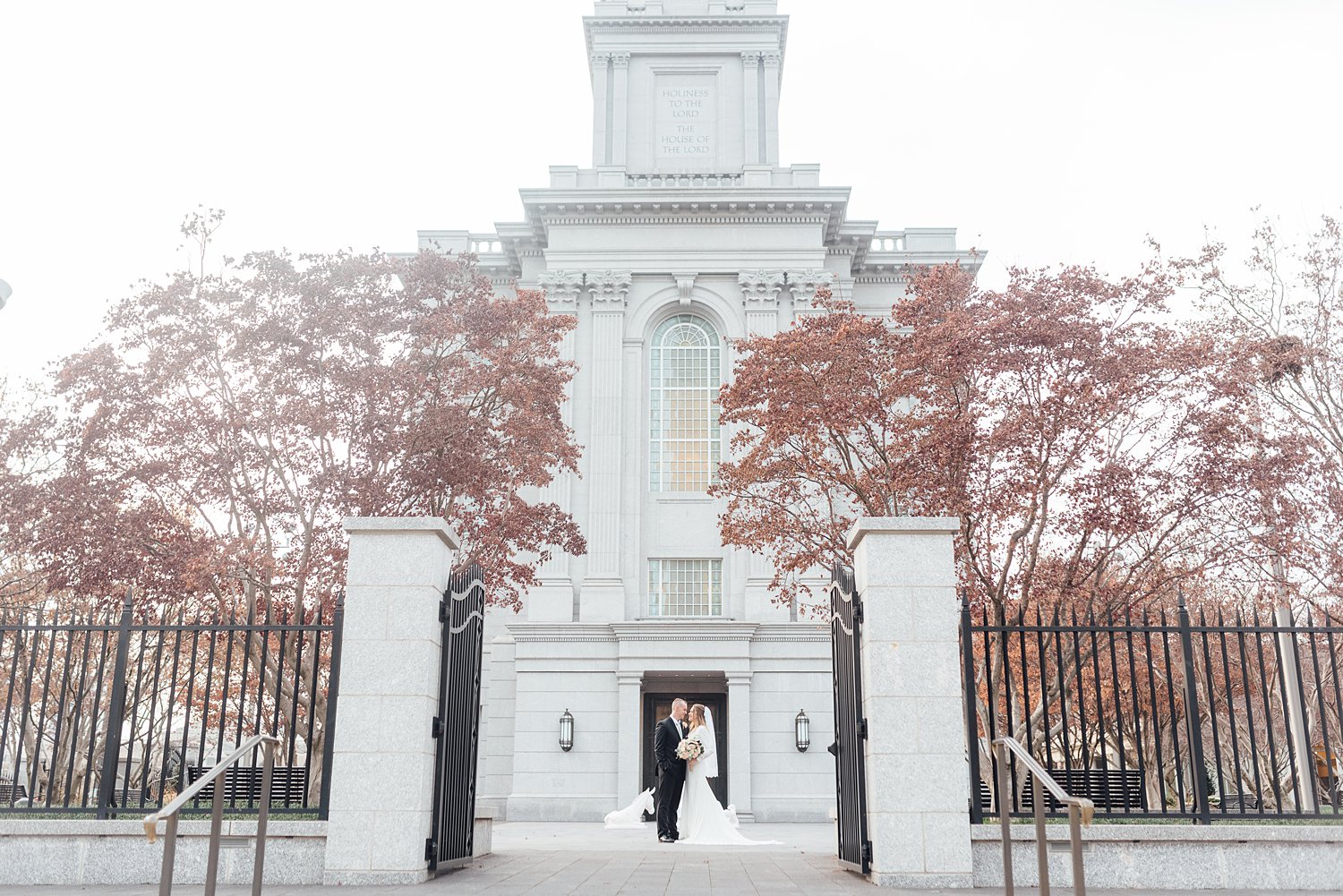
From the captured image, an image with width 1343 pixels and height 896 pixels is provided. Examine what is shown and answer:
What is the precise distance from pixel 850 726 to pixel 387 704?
4185 millimetres

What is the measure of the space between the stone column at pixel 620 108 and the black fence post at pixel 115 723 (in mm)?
25066

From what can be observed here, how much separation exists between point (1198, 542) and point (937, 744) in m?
9.17

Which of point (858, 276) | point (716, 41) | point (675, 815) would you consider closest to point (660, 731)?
point (675, 815)

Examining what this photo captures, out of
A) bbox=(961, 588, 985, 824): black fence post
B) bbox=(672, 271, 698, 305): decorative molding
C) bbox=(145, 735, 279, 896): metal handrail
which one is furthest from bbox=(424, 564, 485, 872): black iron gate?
bbox=(672, 271, 698, 305): decorative molding

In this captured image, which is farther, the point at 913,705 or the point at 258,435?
the point at 258,435

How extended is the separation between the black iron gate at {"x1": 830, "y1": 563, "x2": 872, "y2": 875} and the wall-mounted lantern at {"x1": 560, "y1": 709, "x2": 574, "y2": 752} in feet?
51.1

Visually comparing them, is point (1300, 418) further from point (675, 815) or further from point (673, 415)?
point (673, 415)

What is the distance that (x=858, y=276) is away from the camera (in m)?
31.7

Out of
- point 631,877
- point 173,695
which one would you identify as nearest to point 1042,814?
point 631,877

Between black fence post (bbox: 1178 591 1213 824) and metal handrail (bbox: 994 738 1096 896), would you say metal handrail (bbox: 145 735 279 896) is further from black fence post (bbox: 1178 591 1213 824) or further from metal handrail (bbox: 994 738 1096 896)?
black fence post (bbox: 1178 591 1213 824)

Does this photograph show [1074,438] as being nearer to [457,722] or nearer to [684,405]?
[457,722]

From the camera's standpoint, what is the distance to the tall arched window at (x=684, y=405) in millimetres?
28438

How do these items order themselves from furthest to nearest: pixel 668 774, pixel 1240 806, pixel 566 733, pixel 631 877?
pixel 566 733
pixel 668 774
pixel 631 877
pixel 1240 806

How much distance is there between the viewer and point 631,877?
9.59 metres
